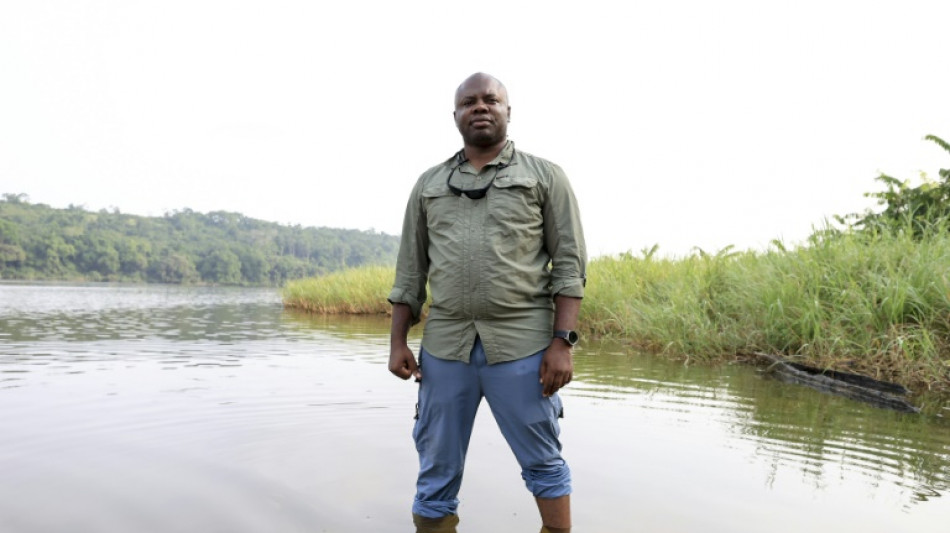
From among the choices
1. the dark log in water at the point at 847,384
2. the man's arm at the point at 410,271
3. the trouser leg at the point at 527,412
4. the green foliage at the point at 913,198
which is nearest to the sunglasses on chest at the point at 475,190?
the man's arm at the point at 410,271

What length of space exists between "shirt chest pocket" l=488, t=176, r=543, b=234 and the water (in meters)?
1.16

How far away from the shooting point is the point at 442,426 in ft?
7.39

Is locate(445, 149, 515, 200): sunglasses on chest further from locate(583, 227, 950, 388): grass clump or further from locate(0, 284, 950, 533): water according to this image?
locate(583, 227, 950, 388): grass clump

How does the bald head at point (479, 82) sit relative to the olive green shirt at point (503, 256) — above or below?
above

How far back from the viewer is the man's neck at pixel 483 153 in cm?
234

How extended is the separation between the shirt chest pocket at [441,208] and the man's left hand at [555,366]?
0.55 metres

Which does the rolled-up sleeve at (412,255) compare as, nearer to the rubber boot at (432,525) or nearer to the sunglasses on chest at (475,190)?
the sunglasses on chest at (475,190)

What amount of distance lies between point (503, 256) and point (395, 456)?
1.76 m

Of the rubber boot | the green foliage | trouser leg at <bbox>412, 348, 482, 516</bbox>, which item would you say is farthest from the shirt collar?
the green foliage

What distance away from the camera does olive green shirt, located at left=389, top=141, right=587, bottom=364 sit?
7.22 feet

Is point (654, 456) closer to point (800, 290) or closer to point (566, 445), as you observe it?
point (566, 445)

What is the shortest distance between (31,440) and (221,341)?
6431 mm

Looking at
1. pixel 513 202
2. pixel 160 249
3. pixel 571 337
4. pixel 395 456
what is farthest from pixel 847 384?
pixel 160 249

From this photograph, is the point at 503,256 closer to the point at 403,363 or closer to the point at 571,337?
the point at 571,337
